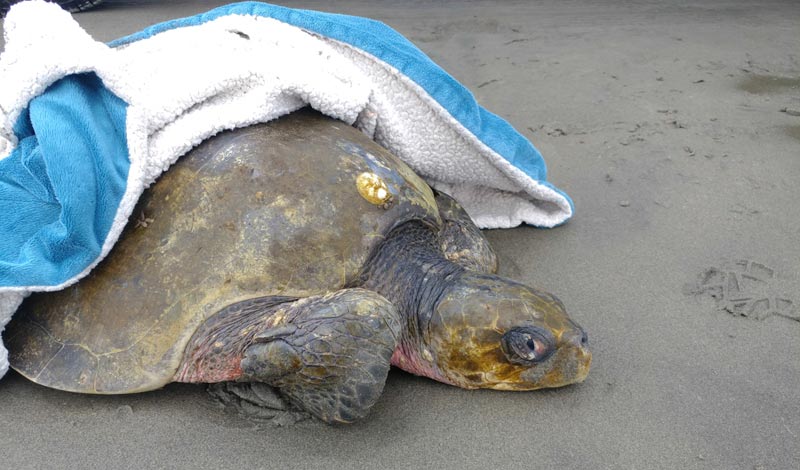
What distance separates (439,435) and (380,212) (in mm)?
→ 603

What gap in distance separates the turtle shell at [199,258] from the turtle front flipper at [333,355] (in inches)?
8.6

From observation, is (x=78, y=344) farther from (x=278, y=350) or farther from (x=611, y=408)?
(x=611, y=408)

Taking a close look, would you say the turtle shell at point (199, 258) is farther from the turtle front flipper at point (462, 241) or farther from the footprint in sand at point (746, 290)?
the footprint in sand at point (746, 290)

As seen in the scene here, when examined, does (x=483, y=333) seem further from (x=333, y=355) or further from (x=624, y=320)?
(x=624, y=320)

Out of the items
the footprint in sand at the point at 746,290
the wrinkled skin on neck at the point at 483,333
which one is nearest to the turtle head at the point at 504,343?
the wrinkled skin on neck at the point at 483,333

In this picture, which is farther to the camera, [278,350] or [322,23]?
[322,23]

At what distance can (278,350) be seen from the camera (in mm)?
1329

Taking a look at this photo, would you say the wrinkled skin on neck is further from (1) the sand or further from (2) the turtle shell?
(2) the turtle shell

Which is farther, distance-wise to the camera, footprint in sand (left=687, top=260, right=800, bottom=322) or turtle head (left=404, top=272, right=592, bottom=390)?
footprint in sand (left=687, top=260, right=800, bottom=322)

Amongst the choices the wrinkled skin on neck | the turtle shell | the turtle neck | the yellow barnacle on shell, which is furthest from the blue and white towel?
the wrinkled skin on neck

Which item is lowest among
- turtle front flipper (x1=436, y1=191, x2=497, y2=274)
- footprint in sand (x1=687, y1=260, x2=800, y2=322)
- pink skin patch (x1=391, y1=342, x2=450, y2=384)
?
pink skin patch (x1=391, y1=342, x2=450, y2=384)

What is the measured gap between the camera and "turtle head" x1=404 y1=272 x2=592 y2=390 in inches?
59.2

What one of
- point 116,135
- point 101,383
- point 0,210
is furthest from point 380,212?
point 0,210

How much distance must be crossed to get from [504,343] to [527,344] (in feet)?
0.18
